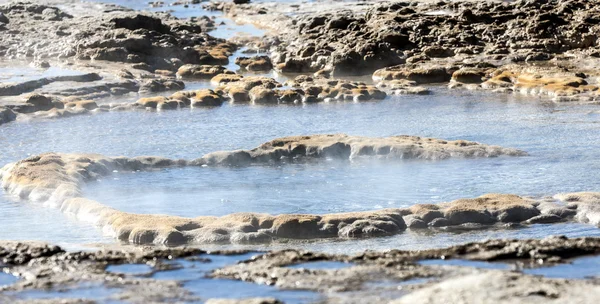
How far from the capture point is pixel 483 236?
999cm

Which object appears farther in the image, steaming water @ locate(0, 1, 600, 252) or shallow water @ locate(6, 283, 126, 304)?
steaming water @ locate(0, 1, 600, 252)

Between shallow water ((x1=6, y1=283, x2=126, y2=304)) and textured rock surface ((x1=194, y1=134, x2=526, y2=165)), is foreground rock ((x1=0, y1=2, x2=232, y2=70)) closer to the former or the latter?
textured rock surface ((x1=194, y1=134, x2=526, y2=165))

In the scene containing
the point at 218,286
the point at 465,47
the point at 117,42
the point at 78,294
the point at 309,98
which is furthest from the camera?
the point at 117,42

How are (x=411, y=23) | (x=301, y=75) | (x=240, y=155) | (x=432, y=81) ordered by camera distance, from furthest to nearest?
(x=411, y=23) < (x=301, y=75) < (x=432, y=81) < (x=240, y=155)

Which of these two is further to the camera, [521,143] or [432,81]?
[432,81]

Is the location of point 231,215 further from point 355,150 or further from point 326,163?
point 355,150

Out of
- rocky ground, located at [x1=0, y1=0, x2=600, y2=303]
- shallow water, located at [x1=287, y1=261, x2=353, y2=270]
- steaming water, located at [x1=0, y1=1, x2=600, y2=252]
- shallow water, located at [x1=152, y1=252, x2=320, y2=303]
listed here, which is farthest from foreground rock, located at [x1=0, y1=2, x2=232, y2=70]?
shallow water, located at [x1=287, y1=261, x2=353, y2=270]

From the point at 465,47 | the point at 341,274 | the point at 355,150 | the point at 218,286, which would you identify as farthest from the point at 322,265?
the point at 465,47

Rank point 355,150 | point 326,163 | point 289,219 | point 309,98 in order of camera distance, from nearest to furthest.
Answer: point 289,219 → point 326,163 → point 355,150 → point 309,98

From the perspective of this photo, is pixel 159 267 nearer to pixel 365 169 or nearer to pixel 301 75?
pixel 365 169

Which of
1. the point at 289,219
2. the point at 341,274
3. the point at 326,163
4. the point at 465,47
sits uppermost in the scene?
the point at 465,47

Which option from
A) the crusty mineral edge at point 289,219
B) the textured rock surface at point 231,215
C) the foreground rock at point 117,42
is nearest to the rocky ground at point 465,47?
the foreground rock at point 117,42

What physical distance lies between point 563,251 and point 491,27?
21.0 metres

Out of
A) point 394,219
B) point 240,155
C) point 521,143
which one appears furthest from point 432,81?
point 394,219
